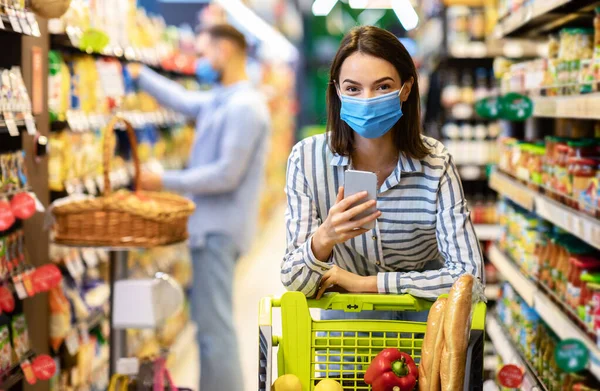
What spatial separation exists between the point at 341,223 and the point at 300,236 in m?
0.25

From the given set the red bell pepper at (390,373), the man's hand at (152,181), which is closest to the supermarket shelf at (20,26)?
the man's hand at (152,181)

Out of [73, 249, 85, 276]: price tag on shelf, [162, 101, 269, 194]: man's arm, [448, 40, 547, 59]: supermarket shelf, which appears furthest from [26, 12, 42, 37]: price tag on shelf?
[448, 40, 547, 59]: supermarket shelf

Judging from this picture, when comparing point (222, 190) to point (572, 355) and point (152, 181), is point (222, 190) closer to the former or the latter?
point (152, 181)

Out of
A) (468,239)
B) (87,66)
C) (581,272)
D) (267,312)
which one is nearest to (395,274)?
(468,239)

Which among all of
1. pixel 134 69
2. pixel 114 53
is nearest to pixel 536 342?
pixel 114 53

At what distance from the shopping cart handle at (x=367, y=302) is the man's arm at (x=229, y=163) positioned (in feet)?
8.32

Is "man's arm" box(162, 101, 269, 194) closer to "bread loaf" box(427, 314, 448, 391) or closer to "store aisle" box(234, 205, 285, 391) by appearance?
"store aisle" box(234, 205, 285, 391)

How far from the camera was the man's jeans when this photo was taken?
15.6ft

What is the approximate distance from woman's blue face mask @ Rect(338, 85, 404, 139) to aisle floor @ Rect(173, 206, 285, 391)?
236 cm

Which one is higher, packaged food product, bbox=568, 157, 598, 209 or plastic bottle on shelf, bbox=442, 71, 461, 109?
plastic bottle on shelf, bbox=442, 71, 461, 109

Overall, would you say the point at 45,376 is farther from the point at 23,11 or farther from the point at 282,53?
the point at 282,53

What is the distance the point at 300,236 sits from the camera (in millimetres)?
2346

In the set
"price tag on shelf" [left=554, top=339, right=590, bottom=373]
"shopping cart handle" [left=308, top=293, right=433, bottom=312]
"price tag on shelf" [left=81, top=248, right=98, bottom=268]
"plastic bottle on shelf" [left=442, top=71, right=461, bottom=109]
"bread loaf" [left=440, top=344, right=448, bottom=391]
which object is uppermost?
"plastic bottle on shelf" [left=442, top=71, right=461, bottom=109]

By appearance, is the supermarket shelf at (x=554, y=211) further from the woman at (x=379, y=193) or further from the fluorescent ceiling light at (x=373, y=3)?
the fluorescent ceiling light at (x=373, y=3)
